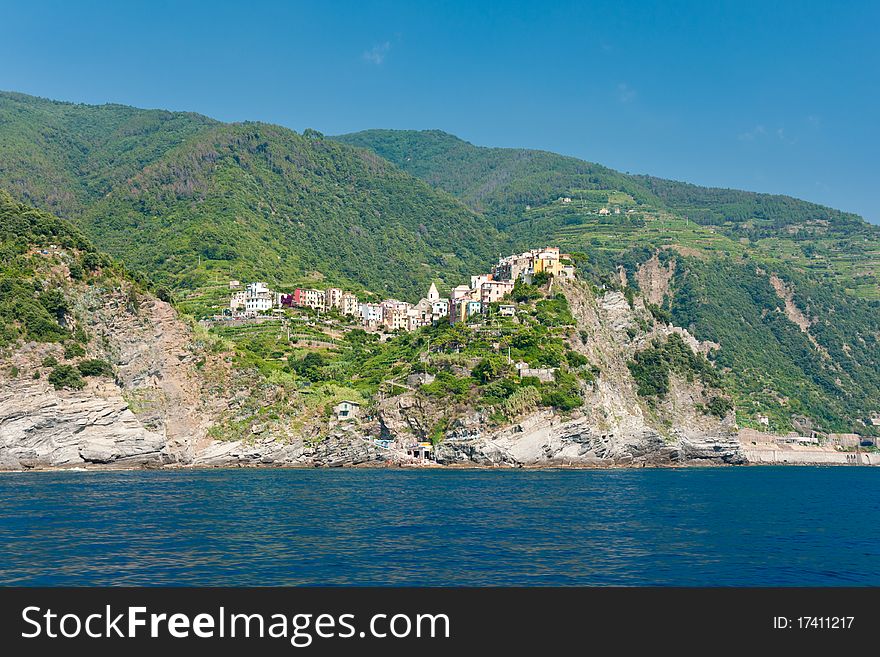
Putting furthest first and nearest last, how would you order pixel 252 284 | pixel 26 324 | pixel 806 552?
pixel 252 284, pixel 26 324, pixel 806 552

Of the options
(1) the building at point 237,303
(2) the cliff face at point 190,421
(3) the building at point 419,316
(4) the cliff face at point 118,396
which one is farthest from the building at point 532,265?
(4) the cliff face at point 118,396

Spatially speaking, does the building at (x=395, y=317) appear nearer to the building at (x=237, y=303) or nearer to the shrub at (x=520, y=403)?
the building at (x=237, y=303)

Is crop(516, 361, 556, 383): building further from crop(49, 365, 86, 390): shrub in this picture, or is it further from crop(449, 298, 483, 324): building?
crop(49, 365, 86, 390): shrub

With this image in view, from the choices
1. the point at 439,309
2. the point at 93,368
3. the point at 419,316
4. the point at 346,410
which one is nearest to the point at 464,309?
the point at 439,309

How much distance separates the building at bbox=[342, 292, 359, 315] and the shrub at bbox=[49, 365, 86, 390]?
87.7 metres

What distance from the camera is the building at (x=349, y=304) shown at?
17588 cm

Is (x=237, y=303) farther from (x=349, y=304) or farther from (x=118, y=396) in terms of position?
(x=118, y=396)

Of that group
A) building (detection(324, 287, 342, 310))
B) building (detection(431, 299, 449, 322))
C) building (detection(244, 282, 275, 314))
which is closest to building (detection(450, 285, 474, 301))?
building (detection(431, 299, 449, 322))

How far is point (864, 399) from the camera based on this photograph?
198000mm

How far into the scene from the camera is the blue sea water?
3656 cm

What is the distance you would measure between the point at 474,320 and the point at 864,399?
109 m

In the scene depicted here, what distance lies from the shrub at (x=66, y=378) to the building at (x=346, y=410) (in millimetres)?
31036
